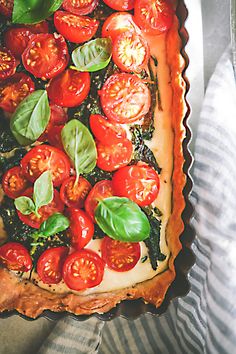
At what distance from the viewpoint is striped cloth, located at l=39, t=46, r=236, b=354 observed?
89.6 inches

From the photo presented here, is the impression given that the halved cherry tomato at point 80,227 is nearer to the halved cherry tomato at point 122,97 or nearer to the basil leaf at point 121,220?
the basil leaf at point 121,220

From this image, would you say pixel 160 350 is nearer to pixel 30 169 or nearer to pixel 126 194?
pixel 126 194

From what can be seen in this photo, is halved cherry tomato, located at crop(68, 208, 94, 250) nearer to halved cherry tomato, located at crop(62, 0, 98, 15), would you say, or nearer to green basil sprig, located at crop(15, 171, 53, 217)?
green basil sprig, located at crop(15, 171, 53, 217)

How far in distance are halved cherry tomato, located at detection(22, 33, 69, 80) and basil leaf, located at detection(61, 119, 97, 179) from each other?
0.87 ft

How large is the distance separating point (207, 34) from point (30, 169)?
1.10 metres

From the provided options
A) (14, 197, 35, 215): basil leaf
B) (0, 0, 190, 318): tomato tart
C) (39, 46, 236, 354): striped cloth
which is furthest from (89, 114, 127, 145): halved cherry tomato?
(39, 46, 236, 354): striped cloth

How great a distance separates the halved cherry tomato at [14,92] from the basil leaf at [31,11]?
0.24m

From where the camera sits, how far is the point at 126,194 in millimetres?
2117

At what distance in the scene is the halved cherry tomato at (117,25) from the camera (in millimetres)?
2199

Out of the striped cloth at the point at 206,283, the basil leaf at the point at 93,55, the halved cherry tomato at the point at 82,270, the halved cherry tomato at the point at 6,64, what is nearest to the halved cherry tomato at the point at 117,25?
the basil leaf at the point at 93,55

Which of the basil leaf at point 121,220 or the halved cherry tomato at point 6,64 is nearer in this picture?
the basil leaf at point 121,220

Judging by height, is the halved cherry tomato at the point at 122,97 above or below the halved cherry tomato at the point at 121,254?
above

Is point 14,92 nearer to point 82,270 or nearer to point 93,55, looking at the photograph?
point 93,55

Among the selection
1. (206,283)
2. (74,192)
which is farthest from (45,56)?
(206,283)
